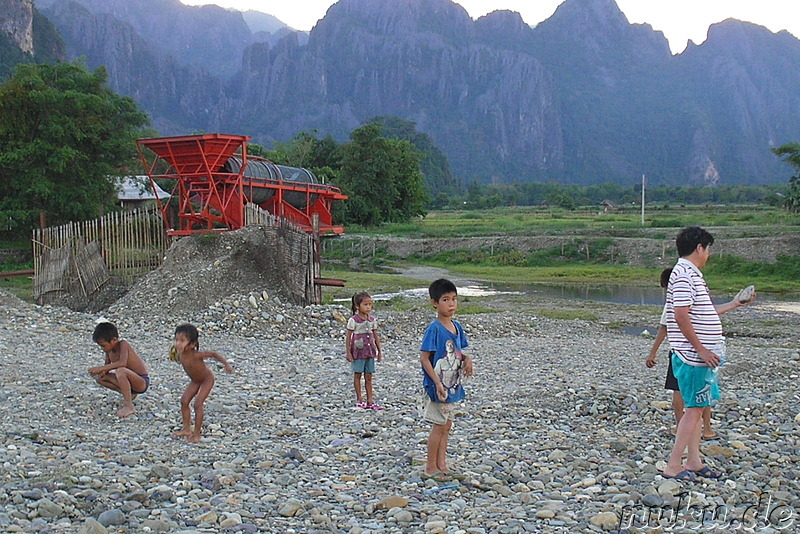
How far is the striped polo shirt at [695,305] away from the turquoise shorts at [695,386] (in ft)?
0.20

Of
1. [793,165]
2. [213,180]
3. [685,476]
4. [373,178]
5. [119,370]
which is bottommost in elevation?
[685,476]

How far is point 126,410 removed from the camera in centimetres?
878

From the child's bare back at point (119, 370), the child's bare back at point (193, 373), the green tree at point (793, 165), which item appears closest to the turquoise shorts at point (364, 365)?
the child's bare back at point (193, 373)

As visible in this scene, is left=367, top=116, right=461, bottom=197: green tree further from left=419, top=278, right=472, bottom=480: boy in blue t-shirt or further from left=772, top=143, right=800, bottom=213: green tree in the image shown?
left=419, top=278, right=472, bottom=480: boy in blue t-shirt

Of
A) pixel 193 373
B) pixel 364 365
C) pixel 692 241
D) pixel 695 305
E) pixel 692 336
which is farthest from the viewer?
pixel 364 365

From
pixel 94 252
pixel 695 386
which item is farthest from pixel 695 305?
pixel 94 252

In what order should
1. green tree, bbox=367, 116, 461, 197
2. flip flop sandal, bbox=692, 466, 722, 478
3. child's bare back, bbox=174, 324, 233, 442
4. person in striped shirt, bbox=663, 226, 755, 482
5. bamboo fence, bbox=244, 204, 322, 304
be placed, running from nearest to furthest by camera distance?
1. person in striped shirt, bbox=663, 226, 755, 482
2. flip flop sandal, bbox=692, 466, 722, 478
3. child's bare back, bbox=174, 324, 233, 442
4. bamboo fence, bbox=244, 204, 322, 304
5. green tree, bbox=367, 116, 461, 197

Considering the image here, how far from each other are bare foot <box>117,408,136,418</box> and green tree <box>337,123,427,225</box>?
180ft

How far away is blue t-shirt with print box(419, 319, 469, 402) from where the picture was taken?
261 inches

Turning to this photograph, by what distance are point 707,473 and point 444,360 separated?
2440mm

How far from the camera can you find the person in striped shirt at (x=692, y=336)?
6254 mm

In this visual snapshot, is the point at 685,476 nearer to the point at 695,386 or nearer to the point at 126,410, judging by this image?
the point at 695,386

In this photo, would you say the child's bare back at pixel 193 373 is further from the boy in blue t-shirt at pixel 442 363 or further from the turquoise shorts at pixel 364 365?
the boy in blue t-shirt at pixel 442 363

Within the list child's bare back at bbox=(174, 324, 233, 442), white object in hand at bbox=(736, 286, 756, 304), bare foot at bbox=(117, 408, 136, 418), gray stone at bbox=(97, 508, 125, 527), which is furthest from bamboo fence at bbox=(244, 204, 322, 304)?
white object in hand at bbox=(736, 286, 756, 304)
